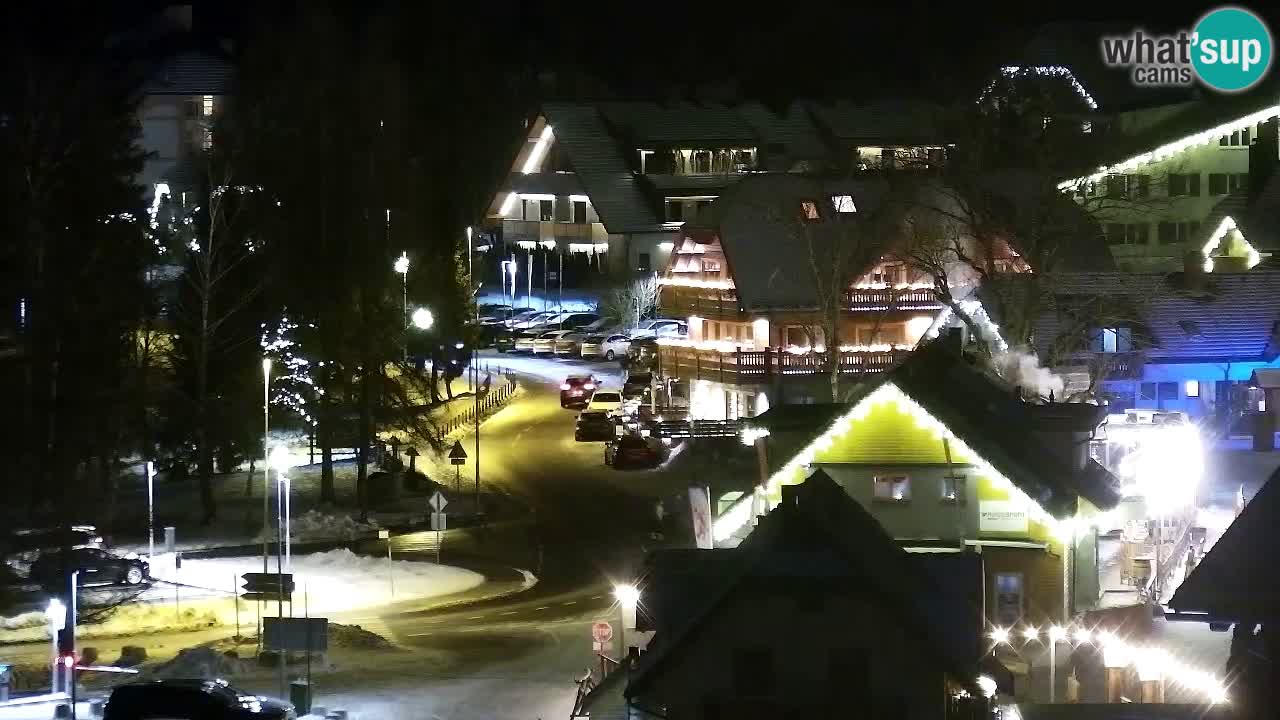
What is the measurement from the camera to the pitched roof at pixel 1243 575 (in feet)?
50.0

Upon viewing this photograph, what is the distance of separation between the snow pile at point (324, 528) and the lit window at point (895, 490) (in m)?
19.6

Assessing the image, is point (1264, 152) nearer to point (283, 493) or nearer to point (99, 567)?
point (283, 493)

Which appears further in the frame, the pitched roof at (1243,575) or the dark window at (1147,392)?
the dark window at (1147,392)

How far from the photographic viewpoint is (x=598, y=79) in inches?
4215

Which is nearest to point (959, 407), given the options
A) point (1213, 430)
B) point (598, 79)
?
point (1213, 430)

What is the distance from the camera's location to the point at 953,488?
3394cm

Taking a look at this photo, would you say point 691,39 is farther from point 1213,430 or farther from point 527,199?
point 1213,430

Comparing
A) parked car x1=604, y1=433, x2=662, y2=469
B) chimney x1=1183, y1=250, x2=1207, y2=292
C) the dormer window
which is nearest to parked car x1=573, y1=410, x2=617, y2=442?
parked car x1=604, y1=433, x2=662, y2=469

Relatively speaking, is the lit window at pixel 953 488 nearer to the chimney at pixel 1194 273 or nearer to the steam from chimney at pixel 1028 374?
the steam from chimney at pixel 1028 374

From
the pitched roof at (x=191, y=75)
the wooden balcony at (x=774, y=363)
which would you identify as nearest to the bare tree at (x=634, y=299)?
the pitched roof at (x=191, y=75)

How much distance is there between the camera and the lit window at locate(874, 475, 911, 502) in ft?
112

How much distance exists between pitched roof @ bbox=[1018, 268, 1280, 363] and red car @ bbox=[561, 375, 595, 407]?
65.4 feet

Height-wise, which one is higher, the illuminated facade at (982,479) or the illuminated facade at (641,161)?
the illuminated facade at (641,161)

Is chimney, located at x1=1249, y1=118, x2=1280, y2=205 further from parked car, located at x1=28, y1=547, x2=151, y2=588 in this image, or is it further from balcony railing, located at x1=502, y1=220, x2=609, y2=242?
parked car, located at x1=28, y1=547, x2=151, y2=588
